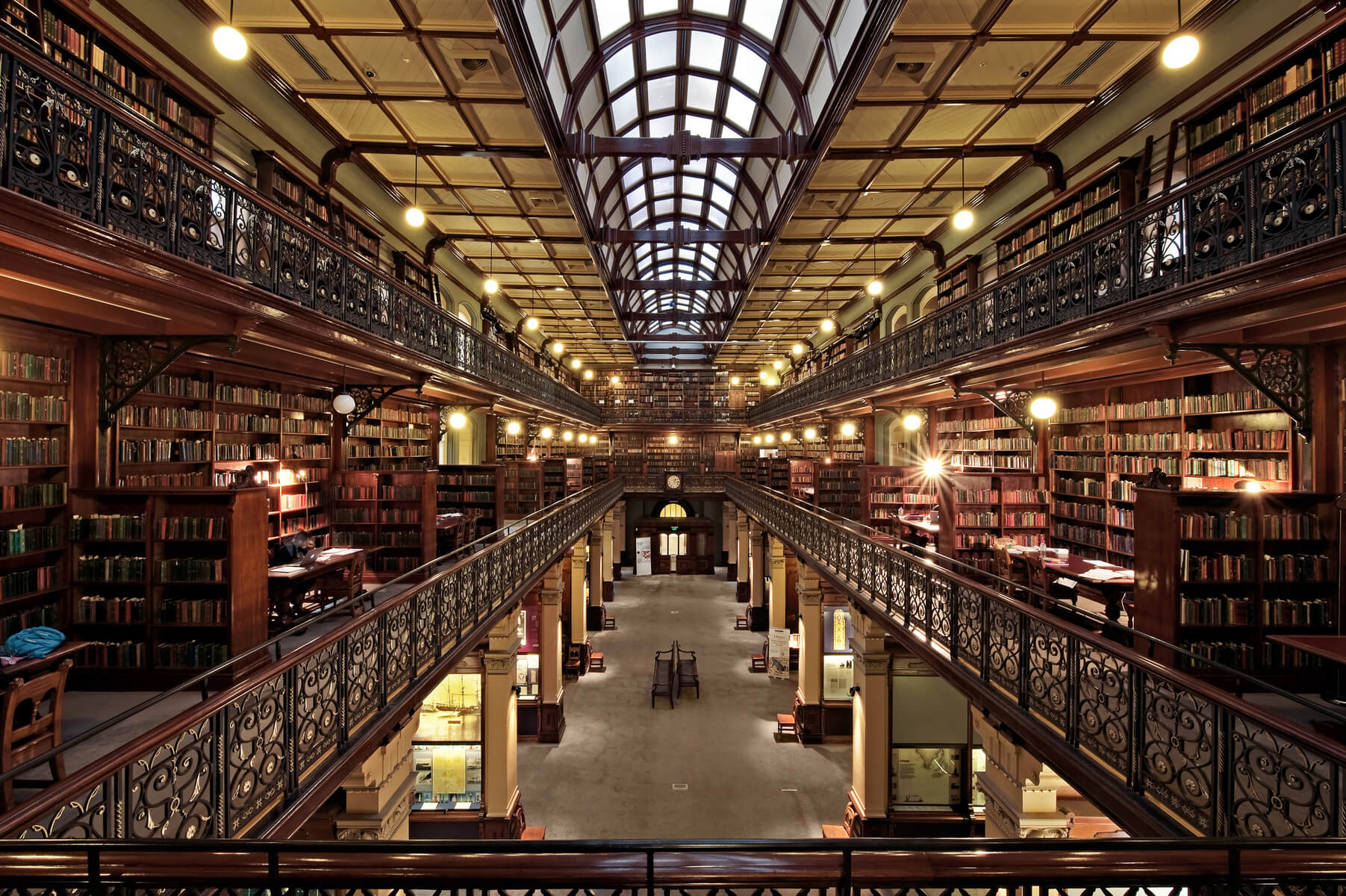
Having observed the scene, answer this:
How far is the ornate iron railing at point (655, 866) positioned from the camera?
158cm

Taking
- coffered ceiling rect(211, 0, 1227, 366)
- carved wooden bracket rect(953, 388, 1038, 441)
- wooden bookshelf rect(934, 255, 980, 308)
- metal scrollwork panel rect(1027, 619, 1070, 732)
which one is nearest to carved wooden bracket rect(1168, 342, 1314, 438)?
metal scrollwork panel rect(1027, 619, 1070, 732)

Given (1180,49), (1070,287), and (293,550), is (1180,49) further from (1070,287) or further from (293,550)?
(293,550)

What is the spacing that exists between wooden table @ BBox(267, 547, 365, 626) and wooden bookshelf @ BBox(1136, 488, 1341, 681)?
668 centimetres

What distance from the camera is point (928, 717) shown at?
8.45m

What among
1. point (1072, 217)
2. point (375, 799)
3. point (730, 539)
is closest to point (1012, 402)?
point (1072, 217)

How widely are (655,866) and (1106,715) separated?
3.28 metres

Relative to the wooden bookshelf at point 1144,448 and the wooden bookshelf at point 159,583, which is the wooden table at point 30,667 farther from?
the wooden bookshelf at point 1144,448

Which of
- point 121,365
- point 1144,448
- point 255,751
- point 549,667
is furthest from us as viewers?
point 549,667

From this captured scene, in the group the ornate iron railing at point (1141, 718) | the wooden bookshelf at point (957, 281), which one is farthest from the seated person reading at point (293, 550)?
the wooden bookshelf at point (957, 281)

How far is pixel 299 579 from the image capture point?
573cm

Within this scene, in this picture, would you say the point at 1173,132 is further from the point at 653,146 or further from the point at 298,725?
the point at 298,725

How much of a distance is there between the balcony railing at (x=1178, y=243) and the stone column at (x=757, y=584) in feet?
35.4

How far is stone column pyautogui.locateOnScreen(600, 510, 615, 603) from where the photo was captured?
2045 cm

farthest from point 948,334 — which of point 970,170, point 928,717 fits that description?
point 928,717
